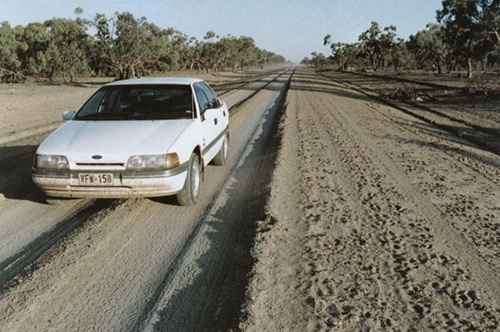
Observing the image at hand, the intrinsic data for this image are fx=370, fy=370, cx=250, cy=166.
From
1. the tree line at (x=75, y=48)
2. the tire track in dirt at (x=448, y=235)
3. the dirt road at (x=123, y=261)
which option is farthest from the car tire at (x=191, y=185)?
the tree line at (x=75, y=48)

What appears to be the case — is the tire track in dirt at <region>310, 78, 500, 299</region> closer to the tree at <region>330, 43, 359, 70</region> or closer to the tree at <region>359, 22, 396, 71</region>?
the tree at <region>359, 22, 396, 71</region>

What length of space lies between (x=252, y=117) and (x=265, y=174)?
789 cm

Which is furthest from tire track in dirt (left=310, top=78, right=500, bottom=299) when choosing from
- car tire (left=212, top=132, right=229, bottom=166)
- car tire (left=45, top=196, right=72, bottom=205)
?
car tire (left=45, top=196, right=72, bottom=205)

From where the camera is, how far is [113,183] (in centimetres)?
415

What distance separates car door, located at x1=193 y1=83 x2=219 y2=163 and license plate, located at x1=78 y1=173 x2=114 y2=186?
1.53 metres

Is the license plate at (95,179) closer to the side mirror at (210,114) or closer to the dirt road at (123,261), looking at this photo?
the dirt road at (123,261)

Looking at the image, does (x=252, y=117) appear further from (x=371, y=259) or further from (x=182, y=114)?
(x=371, y=259)

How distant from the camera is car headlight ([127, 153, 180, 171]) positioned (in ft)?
13.7

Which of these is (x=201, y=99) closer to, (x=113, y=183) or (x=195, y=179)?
(x=195, y=179)

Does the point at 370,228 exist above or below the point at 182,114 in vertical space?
below

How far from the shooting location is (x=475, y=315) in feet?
8.96

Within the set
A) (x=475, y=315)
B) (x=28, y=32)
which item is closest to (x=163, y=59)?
(x=28, y=32)

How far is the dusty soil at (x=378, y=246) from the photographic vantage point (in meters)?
2.74

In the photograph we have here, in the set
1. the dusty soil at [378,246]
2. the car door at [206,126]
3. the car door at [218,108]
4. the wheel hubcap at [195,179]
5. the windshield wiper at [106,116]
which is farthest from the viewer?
the car door at [218,108]
